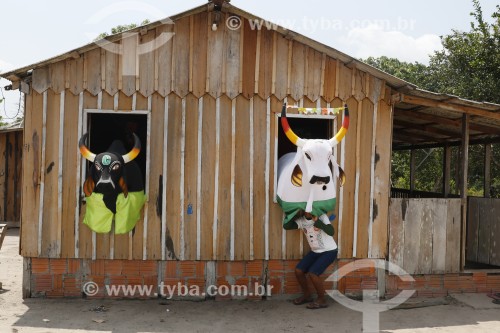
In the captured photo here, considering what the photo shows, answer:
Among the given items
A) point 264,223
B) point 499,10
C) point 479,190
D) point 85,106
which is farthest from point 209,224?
point 479,190

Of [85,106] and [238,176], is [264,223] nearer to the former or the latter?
[238,176]

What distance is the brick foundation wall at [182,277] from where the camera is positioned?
731 cm

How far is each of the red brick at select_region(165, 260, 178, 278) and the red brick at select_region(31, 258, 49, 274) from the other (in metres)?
1.66

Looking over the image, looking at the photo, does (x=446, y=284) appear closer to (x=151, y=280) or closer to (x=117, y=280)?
(x=151, y=280)

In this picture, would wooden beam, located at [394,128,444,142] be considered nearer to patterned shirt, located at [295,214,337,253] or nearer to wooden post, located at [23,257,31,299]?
patterned shirt, located at [295,214,337,253]

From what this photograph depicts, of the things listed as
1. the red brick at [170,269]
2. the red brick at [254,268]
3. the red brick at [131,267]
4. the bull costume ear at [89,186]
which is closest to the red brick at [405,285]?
the red brick at [254,268]

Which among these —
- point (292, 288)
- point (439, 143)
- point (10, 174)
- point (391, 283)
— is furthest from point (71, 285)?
point (10, 174)

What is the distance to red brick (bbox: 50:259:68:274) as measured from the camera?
287 inches

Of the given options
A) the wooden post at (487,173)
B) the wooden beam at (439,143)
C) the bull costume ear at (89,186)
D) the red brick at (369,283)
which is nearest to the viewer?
the bull costume ear at (89,186)

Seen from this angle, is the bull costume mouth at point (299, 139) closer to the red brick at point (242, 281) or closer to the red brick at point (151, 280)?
the red brick at point (242, 281)

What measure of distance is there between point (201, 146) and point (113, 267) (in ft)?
6.93

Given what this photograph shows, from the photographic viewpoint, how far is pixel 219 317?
22.1 ft

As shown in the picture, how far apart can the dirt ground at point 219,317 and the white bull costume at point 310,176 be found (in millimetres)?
1302

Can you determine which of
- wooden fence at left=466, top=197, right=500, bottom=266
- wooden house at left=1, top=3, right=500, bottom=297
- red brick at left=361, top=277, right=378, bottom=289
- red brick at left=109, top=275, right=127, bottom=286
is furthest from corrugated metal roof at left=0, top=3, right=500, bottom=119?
red brick at left=109, top=275, right=127, bottom=286
